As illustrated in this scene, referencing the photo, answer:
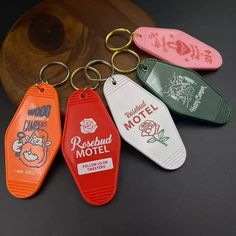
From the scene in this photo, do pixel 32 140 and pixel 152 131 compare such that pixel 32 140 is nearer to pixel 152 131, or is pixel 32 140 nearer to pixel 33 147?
pixel 33 147

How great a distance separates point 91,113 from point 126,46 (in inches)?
7.5

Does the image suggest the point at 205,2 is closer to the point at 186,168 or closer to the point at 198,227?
the point at 186,168

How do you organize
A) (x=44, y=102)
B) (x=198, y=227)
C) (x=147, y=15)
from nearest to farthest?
(x=198, y=227), (x=44, y=102), (x=147, y=15)

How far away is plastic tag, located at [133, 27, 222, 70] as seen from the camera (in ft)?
2.81

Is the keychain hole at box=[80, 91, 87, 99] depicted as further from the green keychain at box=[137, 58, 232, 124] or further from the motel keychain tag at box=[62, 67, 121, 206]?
the green keychain at box=[137, 58, 232, 124]

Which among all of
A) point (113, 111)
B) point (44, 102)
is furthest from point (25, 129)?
point (113, 111)

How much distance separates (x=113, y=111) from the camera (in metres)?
0.79

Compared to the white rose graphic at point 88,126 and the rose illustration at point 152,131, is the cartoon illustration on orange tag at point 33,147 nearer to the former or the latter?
the white rose graphic at point 88,126

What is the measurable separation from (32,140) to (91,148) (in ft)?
0.37

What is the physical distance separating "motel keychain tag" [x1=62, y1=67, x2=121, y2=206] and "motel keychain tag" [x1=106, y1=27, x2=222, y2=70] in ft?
0.55

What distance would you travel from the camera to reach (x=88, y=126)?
770mm

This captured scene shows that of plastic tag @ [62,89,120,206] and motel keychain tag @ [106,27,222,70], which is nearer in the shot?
plastic tag @ [62,89,120,206]

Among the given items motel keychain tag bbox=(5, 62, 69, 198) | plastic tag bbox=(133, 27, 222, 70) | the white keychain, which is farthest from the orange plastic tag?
plastic tag bbox=(133, 27, 222, 70)

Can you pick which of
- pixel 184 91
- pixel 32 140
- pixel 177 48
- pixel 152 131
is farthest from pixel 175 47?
pixel 32 140
